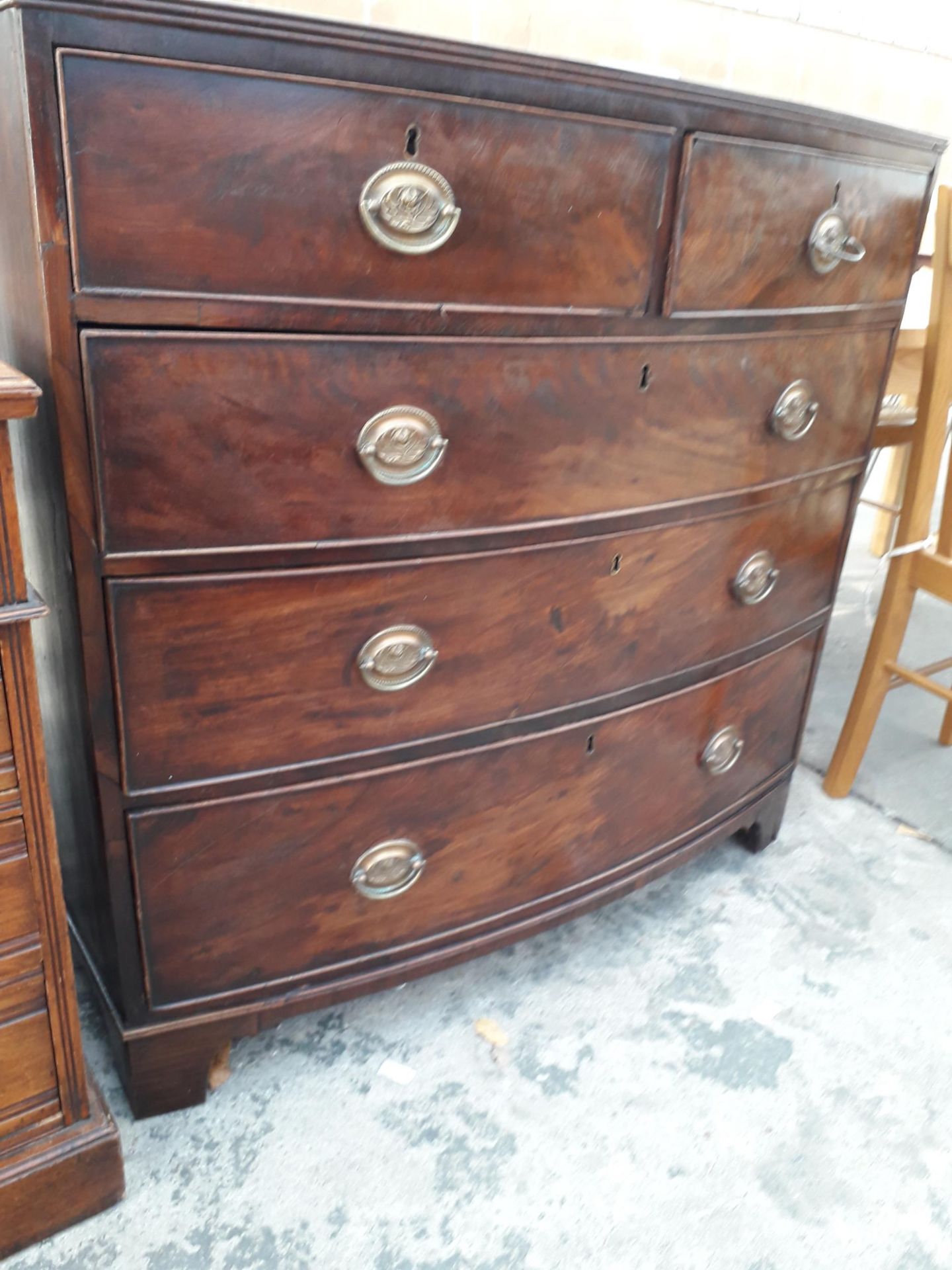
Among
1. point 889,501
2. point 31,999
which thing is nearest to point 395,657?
point 31,999

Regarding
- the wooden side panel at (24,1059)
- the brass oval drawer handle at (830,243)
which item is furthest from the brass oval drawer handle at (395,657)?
the brass oval drawer handle at (830,243)

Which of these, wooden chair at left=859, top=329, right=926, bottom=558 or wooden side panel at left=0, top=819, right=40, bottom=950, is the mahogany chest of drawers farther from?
wooden chair at left=859, top=329, right=926, bottom=558

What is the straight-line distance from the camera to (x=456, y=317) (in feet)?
3.31

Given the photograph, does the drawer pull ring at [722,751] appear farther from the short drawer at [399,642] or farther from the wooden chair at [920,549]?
the wooden chair at [920,549]

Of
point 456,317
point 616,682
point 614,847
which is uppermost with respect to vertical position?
point 456,317

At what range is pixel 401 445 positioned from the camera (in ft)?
3.35

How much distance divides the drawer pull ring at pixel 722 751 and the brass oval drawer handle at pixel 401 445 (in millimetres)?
729

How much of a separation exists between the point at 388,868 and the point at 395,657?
0.30m

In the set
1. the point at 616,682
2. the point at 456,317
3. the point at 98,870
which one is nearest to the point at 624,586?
the point at 616,682

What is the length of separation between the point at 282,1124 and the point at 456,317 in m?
1.03

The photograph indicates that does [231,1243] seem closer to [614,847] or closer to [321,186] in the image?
[614,847]

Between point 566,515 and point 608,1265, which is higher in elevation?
point 566,515

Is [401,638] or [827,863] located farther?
[827,863]

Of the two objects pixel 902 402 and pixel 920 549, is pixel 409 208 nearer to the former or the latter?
pixel 920 549
